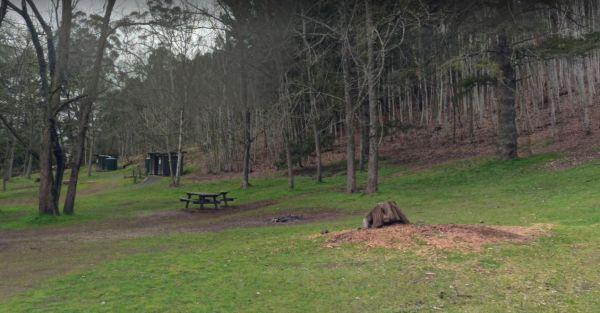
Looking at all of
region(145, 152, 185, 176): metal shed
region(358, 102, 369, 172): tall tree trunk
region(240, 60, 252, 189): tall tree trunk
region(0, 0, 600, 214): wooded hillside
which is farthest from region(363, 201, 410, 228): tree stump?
region(145, 152, 185, 176): metal shed

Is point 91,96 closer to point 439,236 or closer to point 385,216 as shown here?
point 385,216

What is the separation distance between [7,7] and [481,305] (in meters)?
19.7

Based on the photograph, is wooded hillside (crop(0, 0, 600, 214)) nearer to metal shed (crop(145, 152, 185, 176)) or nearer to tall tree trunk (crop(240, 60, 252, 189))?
tall tree trunk (crop(240, 60, 252, 189))

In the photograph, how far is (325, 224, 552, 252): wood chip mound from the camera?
28.5 feet

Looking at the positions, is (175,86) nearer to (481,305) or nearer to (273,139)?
(273,139)

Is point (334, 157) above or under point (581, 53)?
under

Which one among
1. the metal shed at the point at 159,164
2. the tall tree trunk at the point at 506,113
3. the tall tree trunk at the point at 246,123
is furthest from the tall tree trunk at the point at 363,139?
the metal shed at the point at 159,164

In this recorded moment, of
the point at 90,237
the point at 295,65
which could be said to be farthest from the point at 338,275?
the point at 295,65

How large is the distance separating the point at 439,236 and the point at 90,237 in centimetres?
950

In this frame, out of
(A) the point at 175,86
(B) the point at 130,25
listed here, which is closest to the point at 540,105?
(A) the point at 175,86

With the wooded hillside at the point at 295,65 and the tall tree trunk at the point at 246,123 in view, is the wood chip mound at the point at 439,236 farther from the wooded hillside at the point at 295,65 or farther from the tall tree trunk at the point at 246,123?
the tall tree trunk at the point at 246,123

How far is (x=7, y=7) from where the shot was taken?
19.7 metres

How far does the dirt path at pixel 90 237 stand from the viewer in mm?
9664

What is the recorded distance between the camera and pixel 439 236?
905cm
